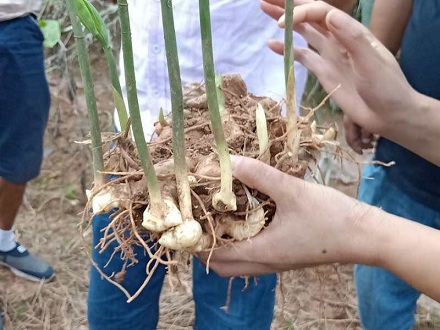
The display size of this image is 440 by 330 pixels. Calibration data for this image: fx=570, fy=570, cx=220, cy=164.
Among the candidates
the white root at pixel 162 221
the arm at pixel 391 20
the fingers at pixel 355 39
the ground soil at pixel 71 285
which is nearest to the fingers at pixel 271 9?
the fingers at pixel 355 39

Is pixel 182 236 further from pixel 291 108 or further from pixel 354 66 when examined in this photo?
pixel 354 66

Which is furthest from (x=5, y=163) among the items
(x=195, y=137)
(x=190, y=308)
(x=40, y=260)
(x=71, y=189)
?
(x=195, y=137)

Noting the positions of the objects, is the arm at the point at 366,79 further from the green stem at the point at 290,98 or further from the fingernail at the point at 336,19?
the green stem at the point at 290,98

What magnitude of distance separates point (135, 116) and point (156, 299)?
1.78 ft

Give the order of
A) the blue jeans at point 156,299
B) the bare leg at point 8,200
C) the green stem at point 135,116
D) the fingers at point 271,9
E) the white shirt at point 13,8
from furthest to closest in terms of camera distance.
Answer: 1. the bare leg at point 8,200
2. the white shirt at point 13,8
3. the blue jeans at point 156,299
4. the fingers at point 271,9
5. the green stem at point 135,116

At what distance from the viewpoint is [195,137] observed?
725 mm

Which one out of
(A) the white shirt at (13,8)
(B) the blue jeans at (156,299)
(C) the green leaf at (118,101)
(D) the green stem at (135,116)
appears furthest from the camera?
(A) the white shirt at (13,8)

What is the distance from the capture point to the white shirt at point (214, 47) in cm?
87

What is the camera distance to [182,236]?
60 centimetres

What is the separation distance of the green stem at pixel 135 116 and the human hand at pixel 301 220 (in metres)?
0.09

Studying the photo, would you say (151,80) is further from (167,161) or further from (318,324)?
(318,324)

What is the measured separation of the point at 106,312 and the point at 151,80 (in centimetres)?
41

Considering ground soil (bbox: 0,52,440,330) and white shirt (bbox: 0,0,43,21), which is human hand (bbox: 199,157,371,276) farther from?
white shirt (bbox: 0,0,43,21)

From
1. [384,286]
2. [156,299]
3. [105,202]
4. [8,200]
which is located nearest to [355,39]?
[105,202]
